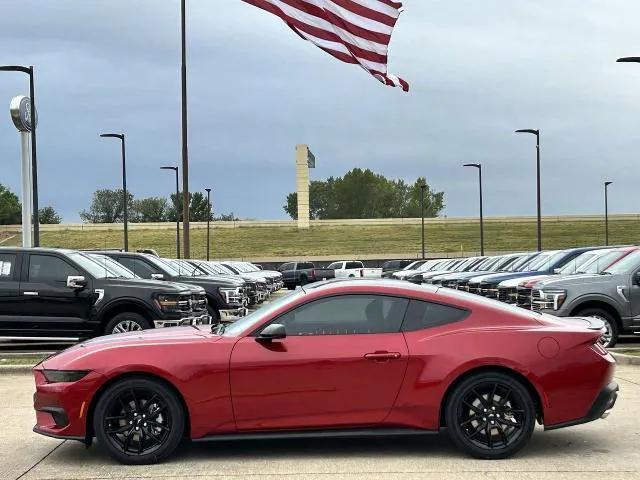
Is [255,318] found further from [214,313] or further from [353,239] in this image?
[353,239]

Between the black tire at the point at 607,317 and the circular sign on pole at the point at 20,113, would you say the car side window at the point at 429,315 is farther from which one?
the circular sign on pole at the point at 20,113

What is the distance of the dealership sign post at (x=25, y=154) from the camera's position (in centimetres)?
2412

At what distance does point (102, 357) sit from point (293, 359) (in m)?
1.50

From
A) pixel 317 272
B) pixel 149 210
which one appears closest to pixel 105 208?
pixel 149 210

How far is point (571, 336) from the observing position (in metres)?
6.78

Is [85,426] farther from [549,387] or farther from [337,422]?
[549,387]

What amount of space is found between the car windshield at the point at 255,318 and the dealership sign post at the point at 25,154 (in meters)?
18.4

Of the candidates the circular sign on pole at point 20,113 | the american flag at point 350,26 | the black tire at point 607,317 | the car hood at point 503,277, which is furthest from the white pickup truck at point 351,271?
the american flag at point 350,26

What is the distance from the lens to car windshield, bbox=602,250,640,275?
14180 millimetres

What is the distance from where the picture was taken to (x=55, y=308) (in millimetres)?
13750

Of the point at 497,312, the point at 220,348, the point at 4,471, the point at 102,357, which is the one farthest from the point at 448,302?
the point at 4,471

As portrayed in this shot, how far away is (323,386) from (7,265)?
9.18 meters

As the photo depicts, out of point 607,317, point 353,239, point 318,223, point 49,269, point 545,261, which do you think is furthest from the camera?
point 318,223

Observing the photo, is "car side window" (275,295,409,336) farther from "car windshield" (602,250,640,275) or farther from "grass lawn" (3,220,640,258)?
"grass lawn" (3,220,640,258)
